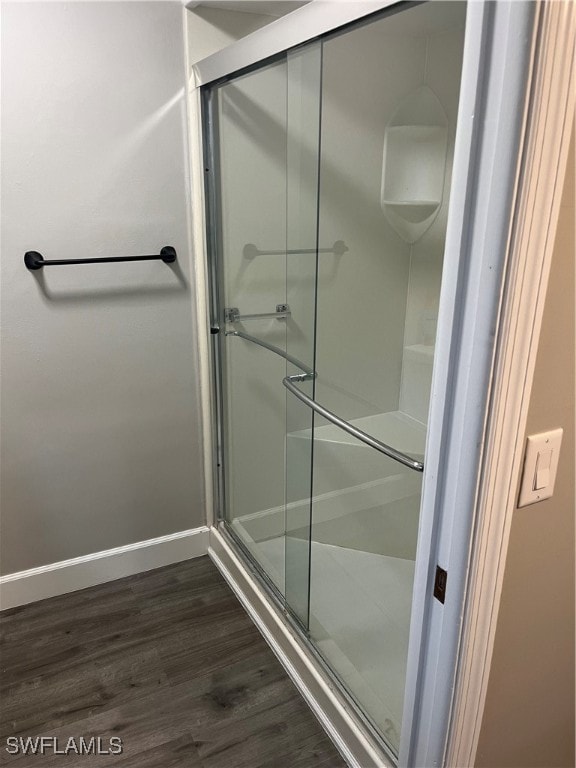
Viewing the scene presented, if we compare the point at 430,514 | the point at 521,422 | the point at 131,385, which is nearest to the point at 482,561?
the point at 430,514

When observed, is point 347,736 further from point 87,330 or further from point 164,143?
point 164,143

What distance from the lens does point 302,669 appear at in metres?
1.79

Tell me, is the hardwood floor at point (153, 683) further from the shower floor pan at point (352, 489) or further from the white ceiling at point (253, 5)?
the white ceiling at point (253, 5)

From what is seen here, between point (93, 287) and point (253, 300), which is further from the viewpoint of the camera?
point (253, 300)

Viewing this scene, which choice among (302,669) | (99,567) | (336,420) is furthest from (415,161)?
(99,567)

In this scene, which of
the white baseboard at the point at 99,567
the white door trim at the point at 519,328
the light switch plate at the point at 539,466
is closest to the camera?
the white door trim at the point at 519,328

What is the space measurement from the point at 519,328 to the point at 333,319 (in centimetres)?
142

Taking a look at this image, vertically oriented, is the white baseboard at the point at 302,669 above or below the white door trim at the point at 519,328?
below

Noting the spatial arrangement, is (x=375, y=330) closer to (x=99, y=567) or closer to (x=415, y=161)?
(x=415, y=161)

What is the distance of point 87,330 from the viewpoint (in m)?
1.99

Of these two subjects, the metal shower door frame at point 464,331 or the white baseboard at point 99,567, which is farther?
the white baseboard at point 99,567

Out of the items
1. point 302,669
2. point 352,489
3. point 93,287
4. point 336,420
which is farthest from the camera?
point 352,489

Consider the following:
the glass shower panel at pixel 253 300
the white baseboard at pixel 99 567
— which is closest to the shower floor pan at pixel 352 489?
the glass shower panel at pixel 253 300

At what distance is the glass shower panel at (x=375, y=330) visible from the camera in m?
1.69
